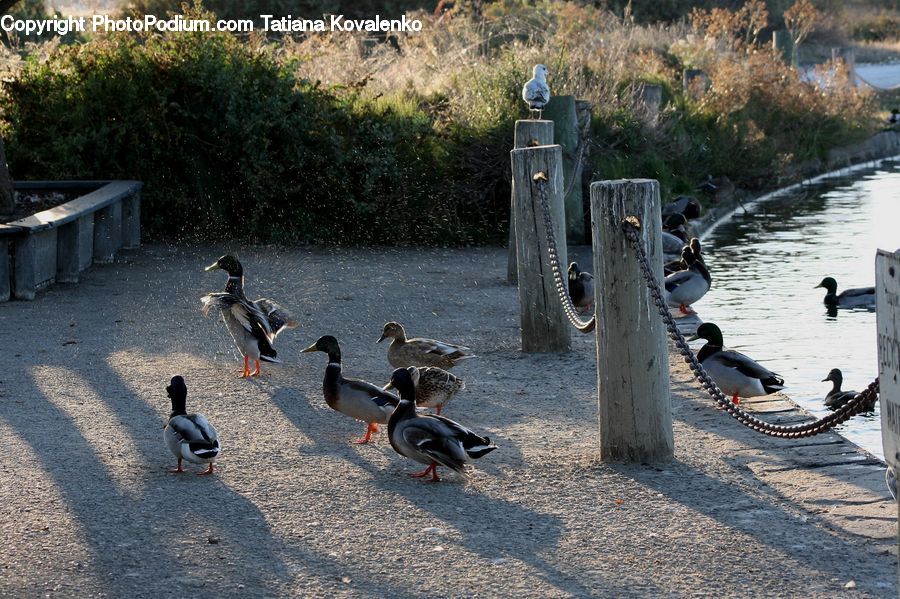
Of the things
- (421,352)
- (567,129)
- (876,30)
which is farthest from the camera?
(876,30)

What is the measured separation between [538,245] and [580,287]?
2.12 m

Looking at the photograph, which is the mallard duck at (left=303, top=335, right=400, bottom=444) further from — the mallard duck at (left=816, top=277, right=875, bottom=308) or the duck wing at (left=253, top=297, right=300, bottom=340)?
the mallard duck at (left=816, top=277, right=875, bottom=308)

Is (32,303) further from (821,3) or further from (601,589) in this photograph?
(821,3)

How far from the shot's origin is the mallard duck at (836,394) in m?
8.42

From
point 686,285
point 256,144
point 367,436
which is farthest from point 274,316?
point 256,144

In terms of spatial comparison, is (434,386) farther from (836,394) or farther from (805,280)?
(805,280)

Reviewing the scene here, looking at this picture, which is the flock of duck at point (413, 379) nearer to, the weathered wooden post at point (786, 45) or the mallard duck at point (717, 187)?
the mallard duck at point (717, 187)

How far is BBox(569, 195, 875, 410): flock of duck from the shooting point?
7.86 meters

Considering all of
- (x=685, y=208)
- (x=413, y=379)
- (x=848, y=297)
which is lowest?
(x=413, y=379)

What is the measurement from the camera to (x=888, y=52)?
155ft

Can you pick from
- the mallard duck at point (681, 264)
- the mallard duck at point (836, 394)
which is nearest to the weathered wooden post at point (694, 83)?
the mallard duck at point (681, 264)

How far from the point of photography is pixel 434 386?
7.33m

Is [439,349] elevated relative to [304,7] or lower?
lower

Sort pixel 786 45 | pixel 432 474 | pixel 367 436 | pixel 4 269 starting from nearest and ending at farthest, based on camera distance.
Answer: pixel 432 474, pixel 367 436, pixel 4 269, pixel 786 45
